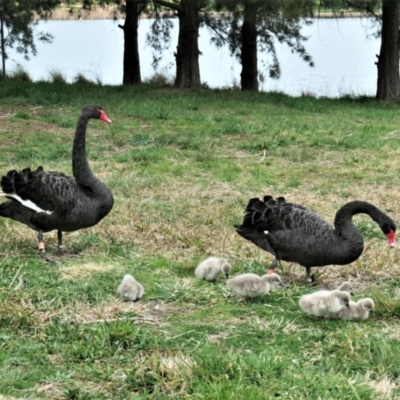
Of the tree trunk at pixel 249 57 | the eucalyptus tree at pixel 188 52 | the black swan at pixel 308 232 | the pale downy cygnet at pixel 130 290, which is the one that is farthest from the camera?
the tree trunk at pixel 249 57

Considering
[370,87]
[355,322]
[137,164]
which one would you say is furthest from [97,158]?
[370,87]

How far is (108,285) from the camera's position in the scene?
14.3 feet

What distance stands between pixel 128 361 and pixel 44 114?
28.5 ft

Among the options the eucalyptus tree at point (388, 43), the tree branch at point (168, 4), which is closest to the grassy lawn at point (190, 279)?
the eucalyptus tree at point (388, 43)

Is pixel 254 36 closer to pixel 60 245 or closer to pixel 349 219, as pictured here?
pixel 60 245

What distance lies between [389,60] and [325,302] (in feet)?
40.5

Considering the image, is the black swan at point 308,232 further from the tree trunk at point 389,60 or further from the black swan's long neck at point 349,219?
the tree trunk at point 389,60

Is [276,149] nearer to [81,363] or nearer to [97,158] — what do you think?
[97,158]

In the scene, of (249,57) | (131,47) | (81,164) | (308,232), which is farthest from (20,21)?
(308,232)

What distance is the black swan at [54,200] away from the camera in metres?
4.91

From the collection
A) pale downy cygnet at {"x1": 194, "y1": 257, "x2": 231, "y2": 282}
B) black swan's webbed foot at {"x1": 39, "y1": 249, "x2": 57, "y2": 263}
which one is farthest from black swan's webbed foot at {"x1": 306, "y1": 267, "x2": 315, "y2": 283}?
black swan's webbed foot at {"x1": 39, "y1": 249, "x2": 57, "y2": 263}

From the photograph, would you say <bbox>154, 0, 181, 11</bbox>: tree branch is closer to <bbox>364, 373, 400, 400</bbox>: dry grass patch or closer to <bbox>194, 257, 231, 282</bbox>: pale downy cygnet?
<bbox>194, 257, 231, 282</bbox>: pale downy cygnet

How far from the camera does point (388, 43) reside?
1503cm

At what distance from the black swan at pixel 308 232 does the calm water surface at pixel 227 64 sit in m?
9.75
